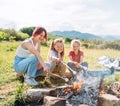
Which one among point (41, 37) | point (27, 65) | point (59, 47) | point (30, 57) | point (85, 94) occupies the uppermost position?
point (41, 37)

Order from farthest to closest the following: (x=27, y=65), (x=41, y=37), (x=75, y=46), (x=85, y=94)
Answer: (x=75, y=46), (x=27, y=65), (x=41, y=37), (x=85, y=94)

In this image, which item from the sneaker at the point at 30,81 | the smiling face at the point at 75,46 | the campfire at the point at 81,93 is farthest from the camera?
the smiling face at the point at 75,46

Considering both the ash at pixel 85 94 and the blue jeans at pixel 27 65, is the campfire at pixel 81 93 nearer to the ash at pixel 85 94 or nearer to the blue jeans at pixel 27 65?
the ash at pixel 85 94

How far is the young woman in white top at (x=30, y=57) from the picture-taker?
6.94 metres

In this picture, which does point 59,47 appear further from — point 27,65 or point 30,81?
point 30,81

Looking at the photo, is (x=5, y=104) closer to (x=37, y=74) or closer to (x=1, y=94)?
→ (x=1, y=94)

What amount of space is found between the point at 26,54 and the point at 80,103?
77.2 inches

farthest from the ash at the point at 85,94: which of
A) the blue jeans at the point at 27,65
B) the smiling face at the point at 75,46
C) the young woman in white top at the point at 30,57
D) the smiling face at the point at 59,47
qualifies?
the smiling face at the point at 75,46

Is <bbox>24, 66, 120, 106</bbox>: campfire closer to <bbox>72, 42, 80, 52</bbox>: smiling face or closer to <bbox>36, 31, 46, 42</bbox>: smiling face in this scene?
<bbox>36, 31, 46, 42</bbox>: smiling face

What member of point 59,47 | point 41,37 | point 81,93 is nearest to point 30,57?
point 41,37

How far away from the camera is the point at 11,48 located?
18609 millimetres

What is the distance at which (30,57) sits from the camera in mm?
7172

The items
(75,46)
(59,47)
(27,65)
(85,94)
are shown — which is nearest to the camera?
(85,94)

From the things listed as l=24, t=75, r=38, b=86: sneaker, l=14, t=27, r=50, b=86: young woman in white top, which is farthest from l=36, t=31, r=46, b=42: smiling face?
l=24, t=75, r=38, b=86: sneaker
